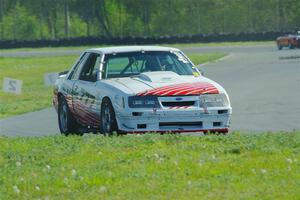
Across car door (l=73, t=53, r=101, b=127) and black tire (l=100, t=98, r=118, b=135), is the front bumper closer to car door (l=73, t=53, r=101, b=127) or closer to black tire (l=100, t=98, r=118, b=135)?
black tire (l=100, t=98, r=118, b=135)

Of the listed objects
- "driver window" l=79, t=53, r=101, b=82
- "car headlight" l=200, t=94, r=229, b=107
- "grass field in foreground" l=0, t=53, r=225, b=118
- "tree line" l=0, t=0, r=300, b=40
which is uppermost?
"driver window" l=79, t=53, r=101, b=82

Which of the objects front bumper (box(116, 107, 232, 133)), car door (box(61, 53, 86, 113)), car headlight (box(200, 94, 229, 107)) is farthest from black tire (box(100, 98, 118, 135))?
car door (box(61, 53, 86, 113))

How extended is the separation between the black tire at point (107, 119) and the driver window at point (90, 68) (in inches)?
37.7

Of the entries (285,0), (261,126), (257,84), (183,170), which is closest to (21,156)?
(183,170)

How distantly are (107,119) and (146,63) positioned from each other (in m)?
1.44

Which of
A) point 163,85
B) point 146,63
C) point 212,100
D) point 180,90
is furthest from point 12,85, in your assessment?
point 212,100

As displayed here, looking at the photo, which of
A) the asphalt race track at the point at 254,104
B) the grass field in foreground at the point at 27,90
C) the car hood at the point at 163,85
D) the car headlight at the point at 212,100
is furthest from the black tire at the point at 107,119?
the grass field in foreground at the point at 27,90

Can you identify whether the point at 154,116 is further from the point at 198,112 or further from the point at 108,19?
the point at 108,19

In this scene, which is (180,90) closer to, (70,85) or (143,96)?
(143,96)

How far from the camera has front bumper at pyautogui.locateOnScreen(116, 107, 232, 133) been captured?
14.0m

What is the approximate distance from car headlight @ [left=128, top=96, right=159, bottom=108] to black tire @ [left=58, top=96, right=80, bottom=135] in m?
2.12

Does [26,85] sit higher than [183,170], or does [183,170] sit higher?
[183,170]

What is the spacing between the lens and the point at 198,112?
13992mm

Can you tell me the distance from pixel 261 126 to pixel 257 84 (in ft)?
40.4
